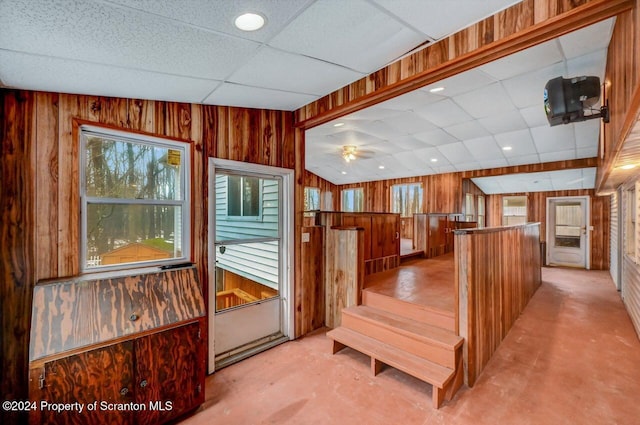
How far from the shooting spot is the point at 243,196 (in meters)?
3.09

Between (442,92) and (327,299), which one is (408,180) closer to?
(442,92)

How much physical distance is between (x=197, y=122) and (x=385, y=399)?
2.92 metres

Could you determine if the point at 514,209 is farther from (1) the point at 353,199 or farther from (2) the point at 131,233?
(2) the point at 131,233

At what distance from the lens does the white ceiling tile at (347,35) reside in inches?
58.3

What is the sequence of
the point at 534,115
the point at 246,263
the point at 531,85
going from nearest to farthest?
the point at 531,85, the point at 246,263, the point at 534,115

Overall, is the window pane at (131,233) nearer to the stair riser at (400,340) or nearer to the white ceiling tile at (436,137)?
the stair riser at (400,340)

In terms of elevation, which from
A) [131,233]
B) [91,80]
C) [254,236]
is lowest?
[254,236]

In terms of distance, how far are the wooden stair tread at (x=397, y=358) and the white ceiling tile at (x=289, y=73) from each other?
8.19 feet

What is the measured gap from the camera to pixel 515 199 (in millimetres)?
8492

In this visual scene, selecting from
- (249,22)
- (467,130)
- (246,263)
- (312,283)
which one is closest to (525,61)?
(467,130)

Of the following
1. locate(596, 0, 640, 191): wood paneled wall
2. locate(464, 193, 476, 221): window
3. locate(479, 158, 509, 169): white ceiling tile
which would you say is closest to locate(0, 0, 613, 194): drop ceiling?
locate(596, 0, 640, 191): wood paneled wall

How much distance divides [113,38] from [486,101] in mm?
3909

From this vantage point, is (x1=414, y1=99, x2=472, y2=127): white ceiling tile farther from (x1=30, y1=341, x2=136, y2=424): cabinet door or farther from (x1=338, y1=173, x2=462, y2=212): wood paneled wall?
(x1=30, y1=341, x2=136, y2=424): cabinet door

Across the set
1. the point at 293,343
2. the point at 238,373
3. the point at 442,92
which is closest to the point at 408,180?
the point at 442,92
